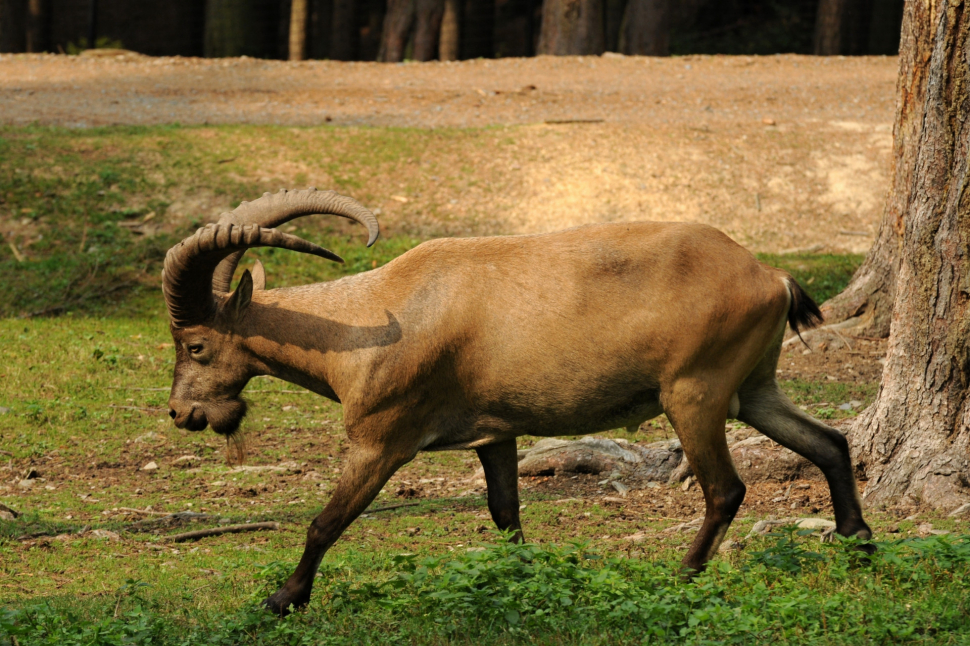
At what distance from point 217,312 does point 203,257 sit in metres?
0.42

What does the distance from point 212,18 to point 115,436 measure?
19091 mm

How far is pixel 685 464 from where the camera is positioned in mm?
8203

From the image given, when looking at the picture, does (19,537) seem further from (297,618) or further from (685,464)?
(685,464)

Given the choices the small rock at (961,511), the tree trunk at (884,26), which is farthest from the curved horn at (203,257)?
the tree trunk at (884,26)

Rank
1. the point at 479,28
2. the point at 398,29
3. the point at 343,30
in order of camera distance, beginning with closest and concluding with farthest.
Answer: the point at 398,29, the point at 343,30, the point at 479,28

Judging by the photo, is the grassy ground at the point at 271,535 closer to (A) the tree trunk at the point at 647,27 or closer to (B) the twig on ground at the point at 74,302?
(B) the twig on ground at the point at 74,302

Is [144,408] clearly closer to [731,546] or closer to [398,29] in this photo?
[731,546]

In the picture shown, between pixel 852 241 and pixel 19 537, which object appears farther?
pixel 852 241

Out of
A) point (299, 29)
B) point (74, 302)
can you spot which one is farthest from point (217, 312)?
point (299, 29)

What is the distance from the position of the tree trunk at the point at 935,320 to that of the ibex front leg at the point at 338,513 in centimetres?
330

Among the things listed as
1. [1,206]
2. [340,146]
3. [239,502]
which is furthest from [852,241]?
[1,206]

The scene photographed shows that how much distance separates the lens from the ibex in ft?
18.5

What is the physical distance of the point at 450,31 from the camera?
2706cm

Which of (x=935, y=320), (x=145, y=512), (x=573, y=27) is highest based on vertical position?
(x=573, y=27)
